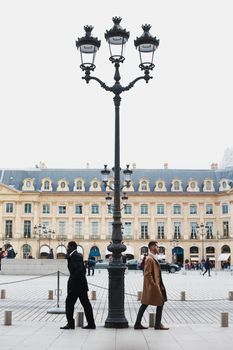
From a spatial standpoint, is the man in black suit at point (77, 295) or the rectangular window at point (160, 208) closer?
the man in black suit at point (77, 295)

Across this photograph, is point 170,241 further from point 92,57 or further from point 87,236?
point 92,57

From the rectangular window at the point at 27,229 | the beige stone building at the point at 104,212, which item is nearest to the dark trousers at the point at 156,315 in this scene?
the beige stone building at the point at 104,212

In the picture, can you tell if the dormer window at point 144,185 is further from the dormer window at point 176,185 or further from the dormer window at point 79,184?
the dormer window at point 79,184

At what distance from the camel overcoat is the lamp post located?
523 mm

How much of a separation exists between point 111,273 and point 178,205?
2561 inches

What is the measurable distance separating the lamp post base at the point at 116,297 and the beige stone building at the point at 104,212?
207 feet

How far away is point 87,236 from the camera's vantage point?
245ft

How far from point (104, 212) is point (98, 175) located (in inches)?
216

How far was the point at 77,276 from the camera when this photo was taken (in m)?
10.8

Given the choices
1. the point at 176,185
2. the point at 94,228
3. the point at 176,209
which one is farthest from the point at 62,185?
the point at 176,209

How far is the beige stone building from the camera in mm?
73750

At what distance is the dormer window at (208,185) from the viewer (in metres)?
75.2

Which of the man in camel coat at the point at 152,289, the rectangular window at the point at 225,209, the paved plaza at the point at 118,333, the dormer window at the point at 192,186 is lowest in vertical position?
the paved plaza at the point at 118,333

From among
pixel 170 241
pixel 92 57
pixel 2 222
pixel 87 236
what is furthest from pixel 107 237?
pixel 92 57
